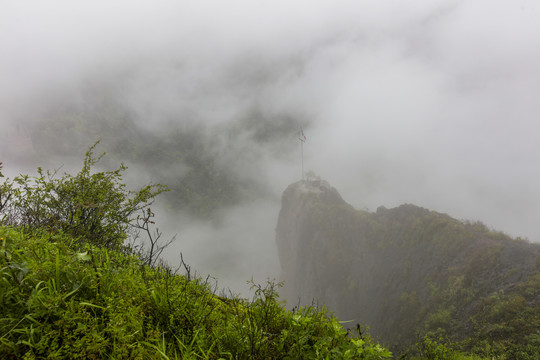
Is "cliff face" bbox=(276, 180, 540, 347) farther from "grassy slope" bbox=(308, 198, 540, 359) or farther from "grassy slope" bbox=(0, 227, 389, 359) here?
"grassy slope" bbox=(0, 227, 389, 359)

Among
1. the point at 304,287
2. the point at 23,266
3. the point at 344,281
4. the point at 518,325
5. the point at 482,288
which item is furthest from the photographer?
the point at 304,287

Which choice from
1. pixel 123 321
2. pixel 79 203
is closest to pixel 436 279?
pixel 79 203

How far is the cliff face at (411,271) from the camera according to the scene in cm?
3381

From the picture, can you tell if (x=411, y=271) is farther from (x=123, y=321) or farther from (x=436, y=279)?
(x=123, y=321)

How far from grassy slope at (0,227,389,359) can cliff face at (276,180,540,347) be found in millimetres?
4738

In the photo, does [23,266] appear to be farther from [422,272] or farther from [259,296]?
[422,272]

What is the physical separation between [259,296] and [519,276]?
168 feet

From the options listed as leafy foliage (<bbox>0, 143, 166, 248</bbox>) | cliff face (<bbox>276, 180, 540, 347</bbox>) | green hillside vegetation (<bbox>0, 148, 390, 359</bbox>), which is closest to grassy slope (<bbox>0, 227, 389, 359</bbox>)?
green hillside vegetation (<bbox>0, 148, 390, 359</bbox>)

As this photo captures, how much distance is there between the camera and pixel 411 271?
65.4 m

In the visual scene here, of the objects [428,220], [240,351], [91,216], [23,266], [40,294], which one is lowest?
[240,351]

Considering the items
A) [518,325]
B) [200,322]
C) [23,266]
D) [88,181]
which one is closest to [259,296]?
[200,322]

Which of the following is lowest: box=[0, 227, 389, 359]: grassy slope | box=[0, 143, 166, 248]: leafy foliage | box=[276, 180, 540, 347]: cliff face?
box=[0, 227, 389, 359]: grassy slope

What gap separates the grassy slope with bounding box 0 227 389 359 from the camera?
213 cm

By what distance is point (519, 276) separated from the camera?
3759cm
